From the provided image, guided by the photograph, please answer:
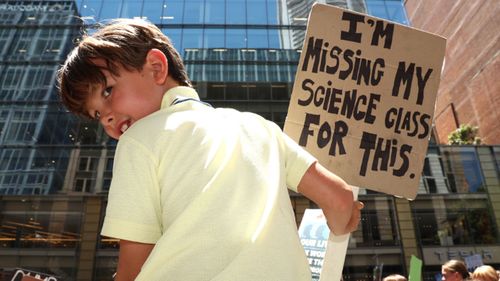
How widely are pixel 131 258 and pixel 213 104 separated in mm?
19115

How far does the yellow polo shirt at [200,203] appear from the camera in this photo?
Result: 88 centimetres

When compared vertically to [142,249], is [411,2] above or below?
above

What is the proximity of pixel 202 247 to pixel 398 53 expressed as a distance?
2.19 metres

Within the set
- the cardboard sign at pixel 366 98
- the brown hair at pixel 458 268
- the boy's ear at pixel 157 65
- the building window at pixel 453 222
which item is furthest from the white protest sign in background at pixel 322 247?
the building window at pixel 453 222

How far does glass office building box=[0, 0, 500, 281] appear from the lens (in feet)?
57.7

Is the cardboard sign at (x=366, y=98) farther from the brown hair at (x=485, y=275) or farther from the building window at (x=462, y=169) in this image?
the building window at (x=462, y=169)

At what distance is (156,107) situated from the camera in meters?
1.17

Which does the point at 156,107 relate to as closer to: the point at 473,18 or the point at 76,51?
the point at 76,51

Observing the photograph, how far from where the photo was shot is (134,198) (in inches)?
35.7

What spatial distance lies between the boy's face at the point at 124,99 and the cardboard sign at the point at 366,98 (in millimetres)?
1324

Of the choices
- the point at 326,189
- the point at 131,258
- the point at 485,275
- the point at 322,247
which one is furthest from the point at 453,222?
the point at 131,258

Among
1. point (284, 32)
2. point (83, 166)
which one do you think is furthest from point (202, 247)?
point (284, 32)

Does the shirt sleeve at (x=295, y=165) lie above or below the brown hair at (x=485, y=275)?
below

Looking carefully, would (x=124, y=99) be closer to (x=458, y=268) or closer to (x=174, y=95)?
(x=174, y=95)
